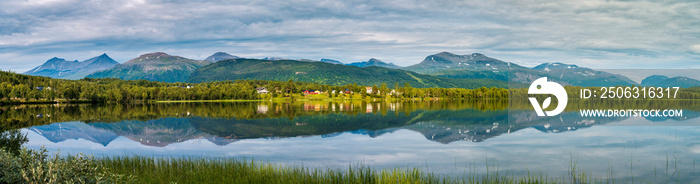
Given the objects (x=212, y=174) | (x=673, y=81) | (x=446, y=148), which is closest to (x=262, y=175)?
(x=212, y=174)

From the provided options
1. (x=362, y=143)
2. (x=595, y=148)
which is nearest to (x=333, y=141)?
(x=362, y=143)

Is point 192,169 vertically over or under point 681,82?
under

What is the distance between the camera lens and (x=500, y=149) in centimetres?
2848

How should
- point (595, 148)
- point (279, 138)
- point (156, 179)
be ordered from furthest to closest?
point (279, 138), point (595, 148), point (156, 179)

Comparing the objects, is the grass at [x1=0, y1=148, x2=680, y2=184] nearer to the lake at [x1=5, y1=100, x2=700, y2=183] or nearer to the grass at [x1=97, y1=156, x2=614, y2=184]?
the grass at [x1=97, y1=156, x2=614, y2=184]

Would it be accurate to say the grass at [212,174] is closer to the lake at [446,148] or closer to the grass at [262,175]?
the grass at [262,175]

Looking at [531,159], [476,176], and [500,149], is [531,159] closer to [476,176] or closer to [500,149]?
[500,149]

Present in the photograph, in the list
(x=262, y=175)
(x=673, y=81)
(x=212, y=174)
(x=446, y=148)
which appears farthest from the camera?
(x=673, y=81)

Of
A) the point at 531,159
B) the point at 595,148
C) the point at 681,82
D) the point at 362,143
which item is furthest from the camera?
the point at 681,82

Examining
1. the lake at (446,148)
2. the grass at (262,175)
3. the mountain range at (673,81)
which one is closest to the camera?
the grass at (262,175)

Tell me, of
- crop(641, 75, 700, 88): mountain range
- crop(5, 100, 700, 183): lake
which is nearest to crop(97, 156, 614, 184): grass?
crop(5, 100, 700, 183): lake

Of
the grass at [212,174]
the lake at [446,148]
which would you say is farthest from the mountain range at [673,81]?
the grass at [212,174]

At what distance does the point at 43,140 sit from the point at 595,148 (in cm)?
4699

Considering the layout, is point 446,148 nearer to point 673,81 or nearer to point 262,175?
point 262,175
